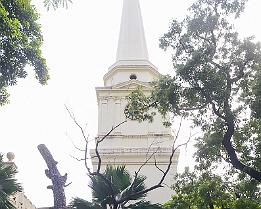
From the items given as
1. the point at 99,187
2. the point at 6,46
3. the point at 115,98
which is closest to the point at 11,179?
the point at 99,187

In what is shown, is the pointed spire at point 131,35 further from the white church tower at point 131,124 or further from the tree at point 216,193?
the tree at point 216,193

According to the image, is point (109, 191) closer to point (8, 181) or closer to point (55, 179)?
point (8, 181)

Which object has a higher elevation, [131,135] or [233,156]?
[131,135]

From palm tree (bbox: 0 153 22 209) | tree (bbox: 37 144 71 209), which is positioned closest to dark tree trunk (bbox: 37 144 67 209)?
tree (bbox: 37 144 71 209)

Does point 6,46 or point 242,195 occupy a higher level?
point 6,46

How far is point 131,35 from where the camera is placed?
1478 inches

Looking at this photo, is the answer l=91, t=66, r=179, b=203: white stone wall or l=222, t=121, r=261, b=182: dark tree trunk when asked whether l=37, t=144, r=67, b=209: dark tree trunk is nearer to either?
l=222, t=121, r=261, b=182: dark tree trunk

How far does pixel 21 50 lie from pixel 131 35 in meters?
24.4

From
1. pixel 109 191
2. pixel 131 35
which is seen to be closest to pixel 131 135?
pixel 131 35

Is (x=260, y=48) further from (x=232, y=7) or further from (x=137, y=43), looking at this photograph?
(x=137, y=43)

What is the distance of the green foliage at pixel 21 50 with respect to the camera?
1278cm

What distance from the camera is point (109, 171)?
15.7 m

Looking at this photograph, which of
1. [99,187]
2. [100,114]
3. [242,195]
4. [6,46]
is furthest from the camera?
[100,114]

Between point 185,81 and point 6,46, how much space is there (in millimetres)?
6321
